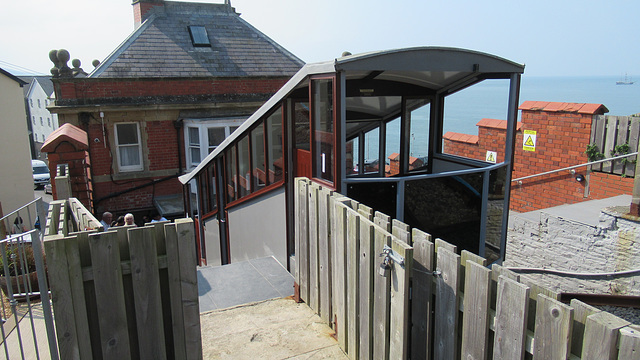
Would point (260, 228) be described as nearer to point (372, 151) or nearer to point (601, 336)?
point (372, 151)

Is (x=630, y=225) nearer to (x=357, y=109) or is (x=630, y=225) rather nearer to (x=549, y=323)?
(x=357, y=109)

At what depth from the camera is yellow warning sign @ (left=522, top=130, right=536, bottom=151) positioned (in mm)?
10726

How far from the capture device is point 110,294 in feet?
8.57

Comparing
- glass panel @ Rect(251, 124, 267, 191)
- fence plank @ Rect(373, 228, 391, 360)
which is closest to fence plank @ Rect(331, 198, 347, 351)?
fence plank @ Rect(373, 228, 391, 360)

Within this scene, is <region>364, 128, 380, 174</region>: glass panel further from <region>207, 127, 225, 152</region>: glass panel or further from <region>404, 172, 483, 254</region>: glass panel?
<region>207, 127, 225, 152</region>: glass panel

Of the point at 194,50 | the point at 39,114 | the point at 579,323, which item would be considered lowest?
the point at 39,114

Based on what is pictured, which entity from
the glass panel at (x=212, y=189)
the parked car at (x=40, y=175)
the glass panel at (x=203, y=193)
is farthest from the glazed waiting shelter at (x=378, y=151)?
the parked car at (x=40, y=175)

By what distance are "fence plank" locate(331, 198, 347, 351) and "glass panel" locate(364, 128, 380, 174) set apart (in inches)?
121

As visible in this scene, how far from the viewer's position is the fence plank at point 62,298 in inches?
96.3

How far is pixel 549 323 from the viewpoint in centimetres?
198

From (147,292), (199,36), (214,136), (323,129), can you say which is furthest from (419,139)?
(199,36)

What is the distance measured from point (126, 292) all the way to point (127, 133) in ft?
45.3

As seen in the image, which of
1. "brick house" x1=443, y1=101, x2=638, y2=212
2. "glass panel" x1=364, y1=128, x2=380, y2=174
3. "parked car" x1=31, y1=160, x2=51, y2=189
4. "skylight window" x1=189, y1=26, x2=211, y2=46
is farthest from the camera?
"parked car" x1=31, y1=160, x2=51, y2=189

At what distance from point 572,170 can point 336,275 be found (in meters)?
8.32
